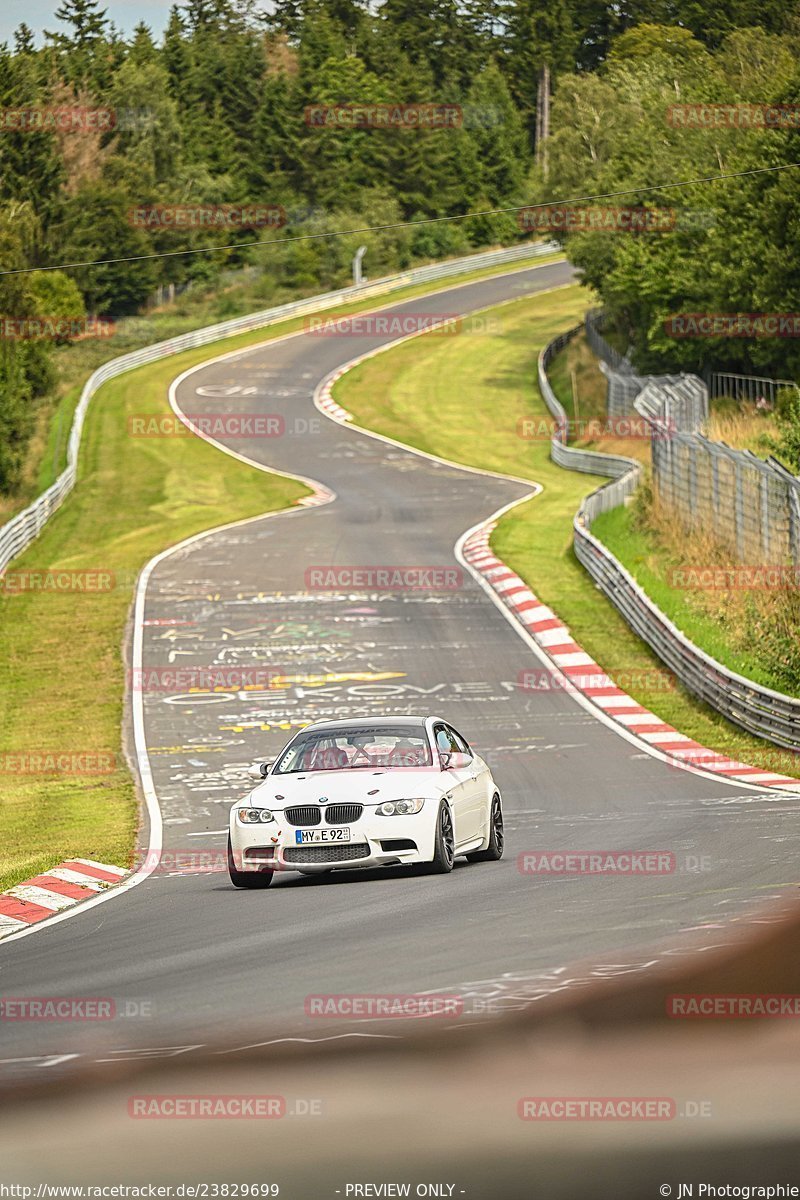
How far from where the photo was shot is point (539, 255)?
106625 mm

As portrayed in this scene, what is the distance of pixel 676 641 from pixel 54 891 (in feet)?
48.7

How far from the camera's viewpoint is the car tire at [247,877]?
46.5 ft

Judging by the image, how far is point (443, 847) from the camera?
45.9 ft

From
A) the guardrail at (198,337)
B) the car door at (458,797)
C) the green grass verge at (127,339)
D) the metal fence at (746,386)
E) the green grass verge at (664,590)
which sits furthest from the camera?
the green grass verge at (127,339)

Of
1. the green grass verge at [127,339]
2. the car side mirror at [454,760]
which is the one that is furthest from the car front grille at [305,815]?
the green grass verge at [127,339]

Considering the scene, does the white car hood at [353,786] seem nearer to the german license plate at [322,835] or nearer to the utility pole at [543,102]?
the german license plate at [322,835]

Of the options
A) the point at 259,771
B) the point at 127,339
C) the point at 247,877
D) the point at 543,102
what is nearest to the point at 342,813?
the point at 247,877

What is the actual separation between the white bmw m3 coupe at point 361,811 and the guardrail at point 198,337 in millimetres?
25795

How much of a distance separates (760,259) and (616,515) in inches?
522

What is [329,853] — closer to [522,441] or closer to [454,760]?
[454,760]

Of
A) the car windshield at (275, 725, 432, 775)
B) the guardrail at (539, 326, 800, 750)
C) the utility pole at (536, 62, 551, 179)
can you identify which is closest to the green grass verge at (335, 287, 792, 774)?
the guardrail at (539, 326, 800, 750)

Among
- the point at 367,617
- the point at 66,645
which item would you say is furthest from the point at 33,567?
the point at 367,617

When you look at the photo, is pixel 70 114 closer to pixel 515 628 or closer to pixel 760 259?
pixel 760 259

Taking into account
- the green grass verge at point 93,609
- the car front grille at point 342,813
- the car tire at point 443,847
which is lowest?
the green grass verge at point 93,609
